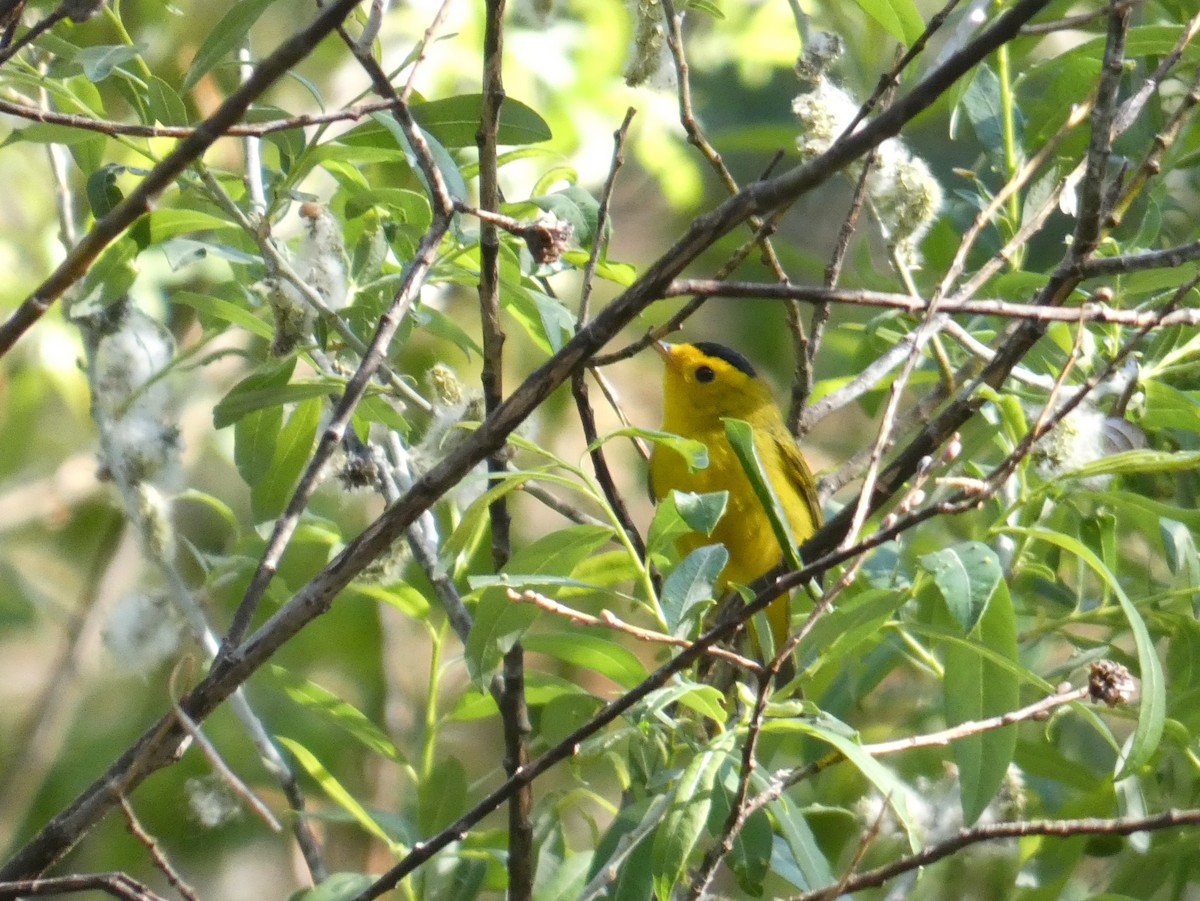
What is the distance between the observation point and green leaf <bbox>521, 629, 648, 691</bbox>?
7.00 ft

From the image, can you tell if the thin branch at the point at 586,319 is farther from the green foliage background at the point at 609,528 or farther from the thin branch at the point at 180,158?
the thin branch at the point at 180,158

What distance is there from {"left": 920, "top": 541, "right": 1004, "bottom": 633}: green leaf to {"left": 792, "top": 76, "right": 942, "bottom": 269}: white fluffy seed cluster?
72cm

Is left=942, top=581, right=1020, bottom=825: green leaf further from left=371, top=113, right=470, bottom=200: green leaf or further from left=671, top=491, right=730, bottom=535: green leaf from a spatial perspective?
left=371, top=113, right=470, bottom=200: green leaf

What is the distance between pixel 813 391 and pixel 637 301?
1.59 metres

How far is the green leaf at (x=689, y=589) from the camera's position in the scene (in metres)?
1.77

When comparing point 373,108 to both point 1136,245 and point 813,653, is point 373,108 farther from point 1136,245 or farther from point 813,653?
point 1136,245

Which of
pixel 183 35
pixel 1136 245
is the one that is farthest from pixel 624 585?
pixel 1136 245

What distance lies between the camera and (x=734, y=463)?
341 centimetres

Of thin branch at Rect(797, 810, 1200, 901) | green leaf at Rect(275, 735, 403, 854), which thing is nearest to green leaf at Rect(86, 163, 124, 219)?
green leaf at Rect(275, 735, 403, 854)

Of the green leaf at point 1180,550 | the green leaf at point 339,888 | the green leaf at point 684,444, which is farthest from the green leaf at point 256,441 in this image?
the green leaf at point 1180,550

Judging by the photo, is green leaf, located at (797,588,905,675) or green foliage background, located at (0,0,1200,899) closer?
green leaf, located at (797,588,905,675)

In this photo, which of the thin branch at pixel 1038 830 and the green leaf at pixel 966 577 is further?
the green leaf at pixel 966 577

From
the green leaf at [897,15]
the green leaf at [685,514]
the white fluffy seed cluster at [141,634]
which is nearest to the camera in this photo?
the green leaf at [685,514]

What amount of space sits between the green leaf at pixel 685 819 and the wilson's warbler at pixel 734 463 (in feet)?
3.70
